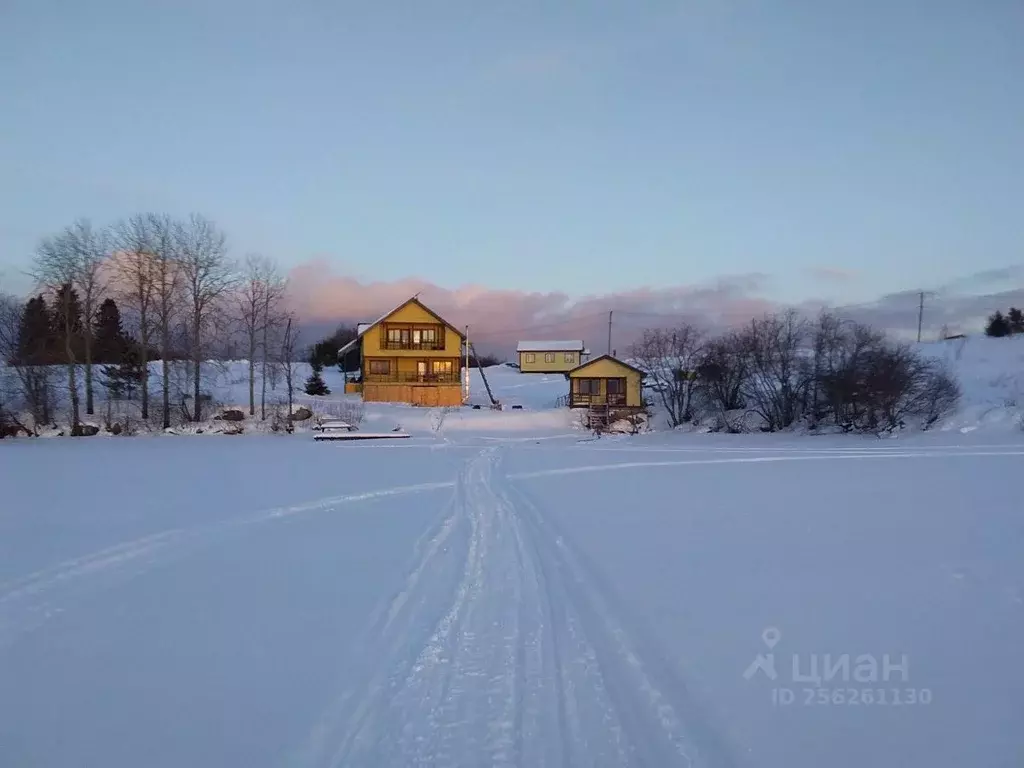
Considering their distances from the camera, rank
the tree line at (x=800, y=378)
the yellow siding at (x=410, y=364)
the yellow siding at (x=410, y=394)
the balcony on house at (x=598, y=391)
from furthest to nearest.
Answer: the yellow siding at (x=410, y=364), the yellow siding at (x=410, y=394), the balcony on house at (x=598, y=391), the tree line at (x=800, y=378)

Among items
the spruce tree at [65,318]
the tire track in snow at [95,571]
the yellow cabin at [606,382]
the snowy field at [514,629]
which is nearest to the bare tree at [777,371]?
the yellow cabin at [606,382]

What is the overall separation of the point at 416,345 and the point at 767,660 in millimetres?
46893

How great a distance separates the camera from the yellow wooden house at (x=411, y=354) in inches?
1965

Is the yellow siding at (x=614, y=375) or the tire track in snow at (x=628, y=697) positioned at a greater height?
the yellow siding at (x=614, y=375)

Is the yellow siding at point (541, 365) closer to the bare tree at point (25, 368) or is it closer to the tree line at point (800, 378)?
the tree line at point (800, 378)

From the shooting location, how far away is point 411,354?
50.4 meters

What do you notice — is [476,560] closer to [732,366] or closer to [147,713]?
[147,713]

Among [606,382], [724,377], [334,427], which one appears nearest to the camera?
[334,427]

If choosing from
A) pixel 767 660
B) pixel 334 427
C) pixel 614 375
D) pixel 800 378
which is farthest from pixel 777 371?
pixel 767 660

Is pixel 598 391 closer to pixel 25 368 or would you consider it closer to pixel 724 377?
pixel 724 377

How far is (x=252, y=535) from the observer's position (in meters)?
10.1

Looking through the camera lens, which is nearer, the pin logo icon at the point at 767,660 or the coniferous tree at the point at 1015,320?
the pin logo icon at the point at 767,660

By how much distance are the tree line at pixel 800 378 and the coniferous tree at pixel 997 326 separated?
2745cm

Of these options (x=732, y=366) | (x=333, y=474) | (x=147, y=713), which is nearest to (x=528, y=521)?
(x=147, y=713)
